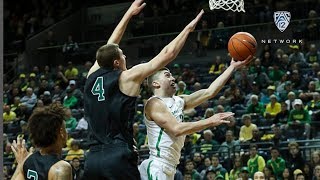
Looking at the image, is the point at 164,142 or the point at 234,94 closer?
the point at 164,142

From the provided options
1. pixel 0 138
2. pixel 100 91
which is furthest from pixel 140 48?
pixel 0 138

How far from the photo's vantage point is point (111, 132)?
20.4 ft

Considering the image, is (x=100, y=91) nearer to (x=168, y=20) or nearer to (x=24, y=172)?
(x=24, y=172)

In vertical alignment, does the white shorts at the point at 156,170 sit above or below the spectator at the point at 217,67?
below

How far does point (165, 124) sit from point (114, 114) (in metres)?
0.80

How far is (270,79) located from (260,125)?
166cm

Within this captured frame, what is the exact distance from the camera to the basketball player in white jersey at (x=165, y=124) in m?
6.86

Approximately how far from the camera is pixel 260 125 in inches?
582

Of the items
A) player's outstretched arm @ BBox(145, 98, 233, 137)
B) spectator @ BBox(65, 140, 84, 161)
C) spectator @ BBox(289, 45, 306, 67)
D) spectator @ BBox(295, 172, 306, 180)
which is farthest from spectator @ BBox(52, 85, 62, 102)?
player's outstretched arm @ BBox(145, 98, 233, 137)

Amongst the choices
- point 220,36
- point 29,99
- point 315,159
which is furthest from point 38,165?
point 29,99

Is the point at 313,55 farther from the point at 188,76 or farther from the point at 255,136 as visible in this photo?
the point at 255,136

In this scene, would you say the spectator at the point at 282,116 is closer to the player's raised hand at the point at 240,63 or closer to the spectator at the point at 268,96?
the spectator at the point at 268,96

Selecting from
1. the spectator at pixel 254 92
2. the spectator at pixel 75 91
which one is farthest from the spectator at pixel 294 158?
the spectator at pixel 75 91

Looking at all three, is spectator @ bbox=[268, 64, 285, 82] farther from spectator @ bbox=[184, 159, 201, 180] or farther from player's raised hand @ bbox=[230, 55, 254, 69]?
player's raised hand @ bbox=[230, 55, 254, 69]
